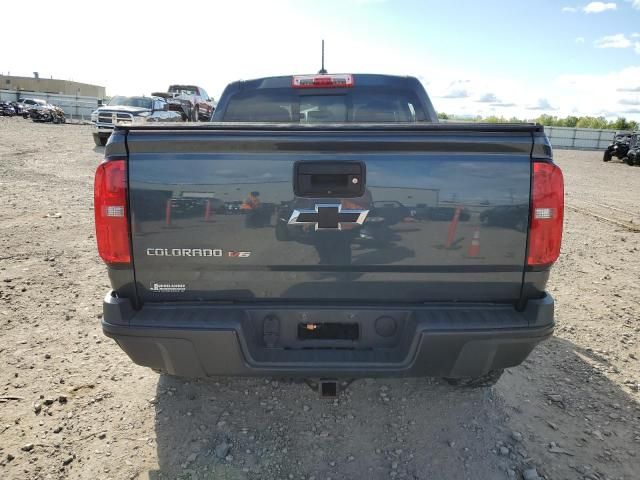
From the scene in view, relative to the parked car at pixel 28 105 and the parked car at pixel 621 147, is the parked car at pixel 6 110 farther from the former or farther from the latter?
the parked car at pixel 621 147

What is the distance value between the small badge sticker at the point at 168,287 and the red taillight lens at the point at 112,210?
A: 19cm

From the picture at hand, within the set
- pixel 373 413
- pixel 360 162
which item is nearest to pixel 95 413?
pixel 373 413

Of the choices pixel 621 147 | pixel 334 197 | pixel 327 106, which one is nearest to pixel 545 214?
pixel 334 197

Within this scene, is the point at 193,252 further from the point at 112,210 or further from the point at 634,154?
the point at 634,154

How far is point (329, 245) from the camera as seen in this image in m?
2.16

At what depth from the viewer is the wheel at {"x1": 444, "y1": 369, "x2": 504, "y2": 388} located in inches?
111

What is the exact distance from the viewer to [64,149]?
17578 mm

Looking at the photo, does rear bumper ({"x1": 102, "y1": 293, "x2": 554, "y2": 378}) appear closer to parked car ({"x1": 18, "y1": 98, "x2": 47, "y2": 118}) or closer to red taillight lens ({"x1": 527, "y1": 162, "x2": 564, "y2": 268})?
red taillight lens ({"x1": 527, "y1": 162, "x2": 564, "y2": 268})

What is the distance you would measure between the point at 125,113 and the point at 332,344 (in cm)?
1864

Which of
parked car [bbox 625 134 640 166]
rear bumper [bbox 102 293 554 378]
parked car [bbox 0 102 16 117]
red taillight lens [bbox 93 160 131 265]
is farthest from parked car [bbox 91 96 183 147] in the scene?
parked car [bbox 0 102 16 117]

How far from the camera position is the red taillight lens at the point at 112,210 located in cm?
214

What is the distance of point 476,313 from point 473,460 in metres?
0.89

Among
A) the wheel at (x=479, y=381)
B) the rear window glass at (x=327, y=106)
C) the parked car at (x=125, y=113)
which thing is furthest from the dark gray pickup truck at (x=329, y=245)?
the parked car at (x=125, y=113)

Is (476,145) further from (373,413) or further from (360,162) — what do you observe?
(373,413)
